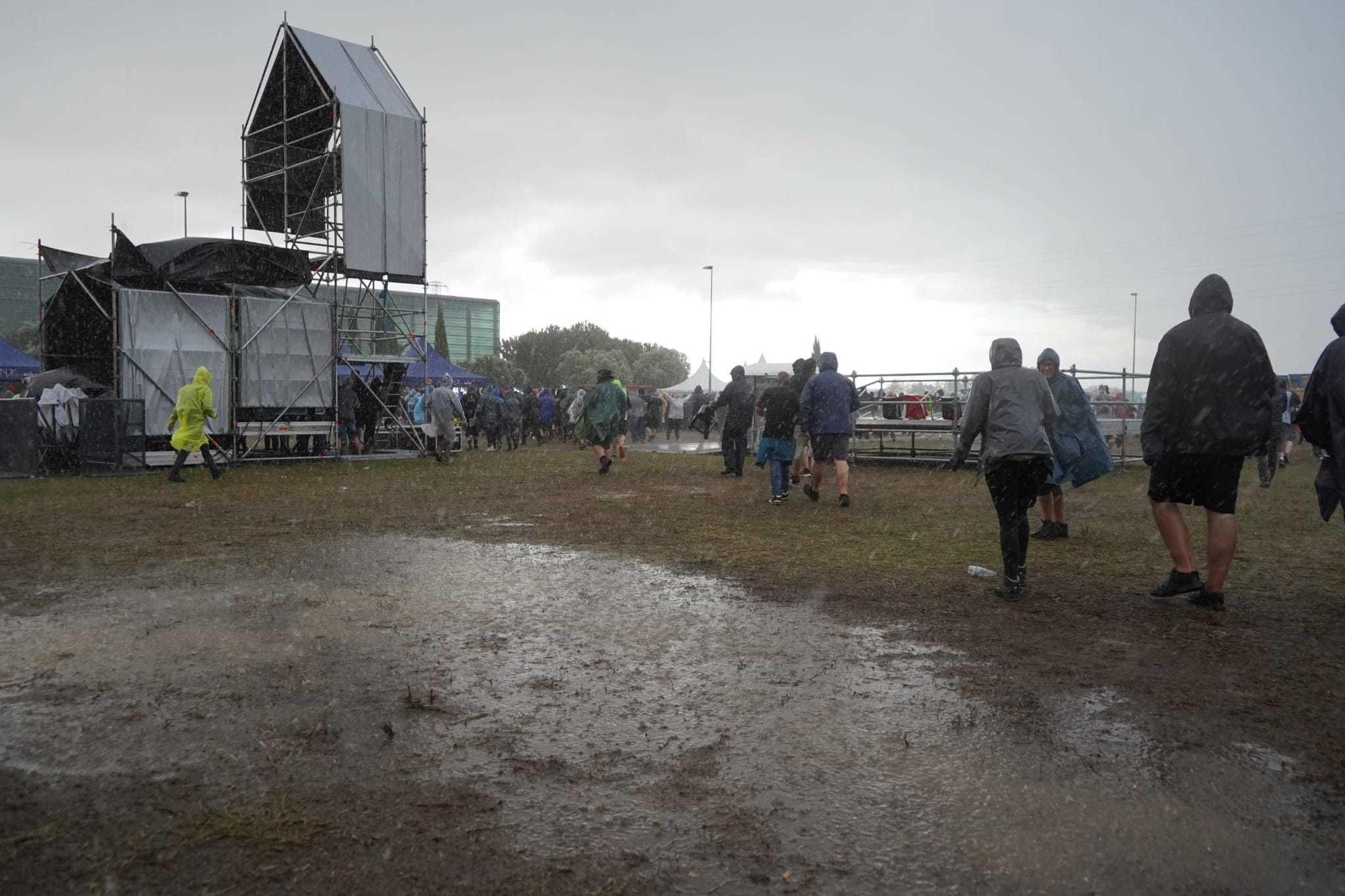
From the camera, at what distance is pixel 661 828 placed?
2.87 m

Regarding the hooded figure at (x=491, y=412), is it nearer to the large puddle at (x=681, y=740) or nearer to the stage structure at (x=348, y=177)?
the stage structure at (x=348, y=177)

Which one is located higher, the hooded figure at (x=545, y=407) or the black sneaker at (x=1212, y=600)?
the hooded figure at (x=545, y=407)

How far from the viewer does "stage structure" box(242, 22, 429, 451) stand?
805 inches

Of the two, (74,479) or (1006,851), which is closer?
(1006,851)

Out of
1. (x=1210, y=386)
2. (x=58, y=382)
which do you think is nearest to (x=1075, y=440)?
(x=1210, y=386)

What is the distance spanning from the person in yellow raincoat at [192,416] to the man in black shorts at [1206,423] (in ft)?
43.4

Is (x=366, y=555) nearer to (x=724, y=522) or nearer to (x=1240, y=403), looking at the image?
(x=724, y=522)

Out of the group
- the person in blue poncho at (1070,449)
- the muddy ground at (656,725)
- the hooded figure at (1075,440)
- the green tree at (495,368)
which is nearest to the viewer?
the muddy ground at (656,725)

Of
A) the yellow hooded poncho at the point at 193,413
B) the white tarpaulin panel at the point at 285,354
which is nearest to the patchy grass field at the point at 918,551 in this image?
the yellow hooded poncho at the point at 193,413

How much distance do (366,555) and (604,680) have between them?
401 centimetres

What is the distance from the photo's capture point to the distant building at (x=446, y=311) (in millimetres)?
92500

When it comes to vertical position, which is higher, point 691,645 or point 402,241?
point 402,241

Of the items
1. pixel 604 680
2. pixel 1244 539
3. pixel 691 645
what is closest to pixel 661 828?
pixel 604 680

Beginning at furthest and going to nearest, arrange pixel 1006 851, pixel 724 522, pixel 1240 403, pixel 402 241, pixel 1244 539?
pixel 402 241, pixel 724 522, pixel 1244 539, pixel 1240 403, pixel 1006 851
